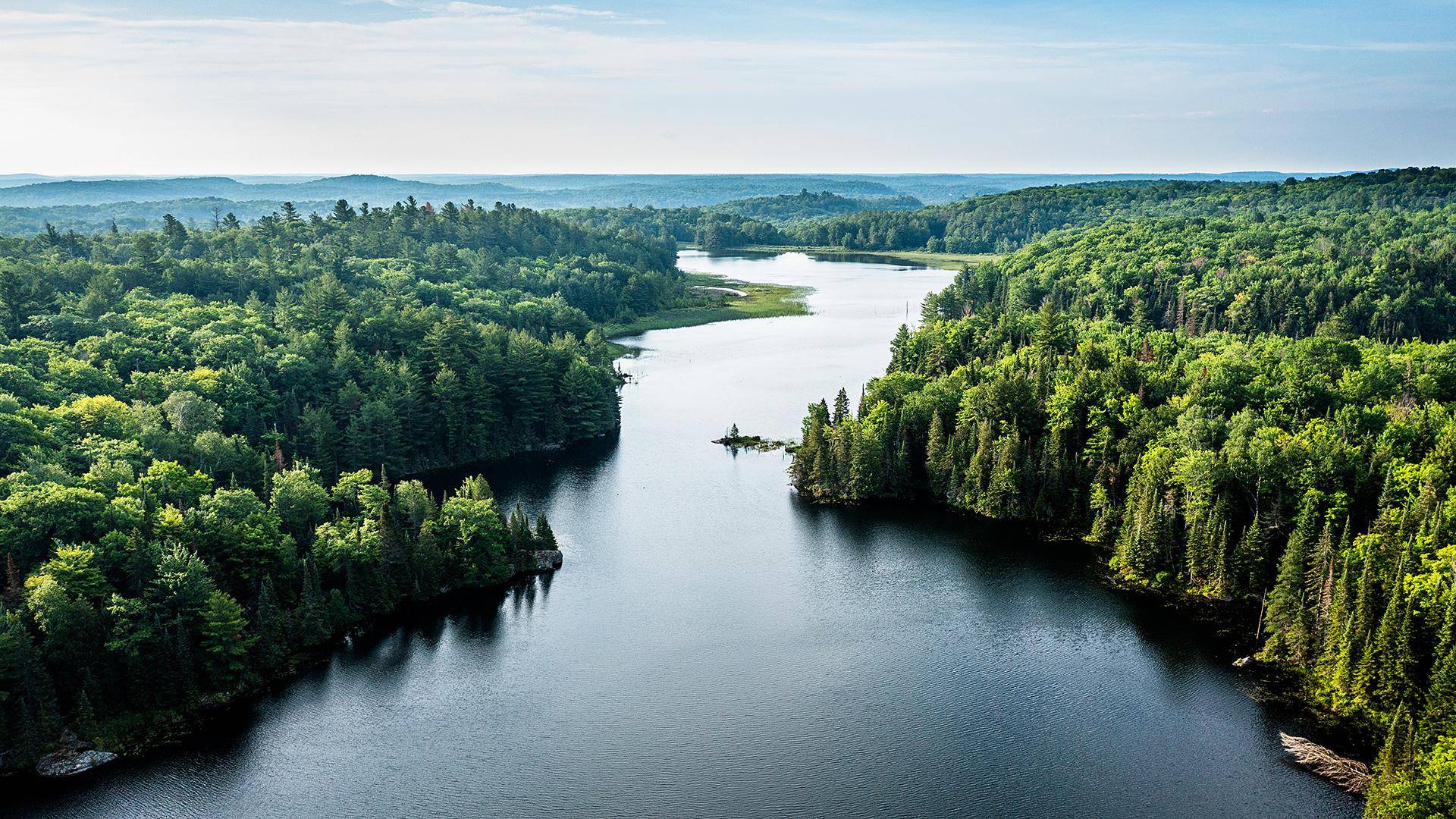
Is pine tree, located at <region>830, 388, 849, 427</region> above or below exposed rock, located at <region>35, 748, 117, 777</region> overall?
above

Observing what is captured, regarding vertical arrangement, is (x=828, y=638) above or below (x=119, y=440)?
below

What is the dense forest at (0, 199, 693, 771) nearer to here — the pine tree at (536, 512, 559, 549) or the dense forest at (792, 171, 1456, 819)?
the pine tree at (536, 512, 559, 549)

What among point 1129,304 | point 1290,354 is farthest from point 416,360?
point 1129,304

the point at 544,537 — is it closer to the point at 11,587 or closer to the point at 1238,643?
the point at 11,587

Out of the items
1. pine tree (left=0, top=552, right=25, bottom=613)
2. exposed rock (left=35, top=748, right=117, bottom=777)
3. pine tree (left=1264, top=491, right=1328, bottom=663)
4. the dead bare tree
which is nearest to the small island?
pine tree (left=1264, top=491, right=1328, bottom=663)

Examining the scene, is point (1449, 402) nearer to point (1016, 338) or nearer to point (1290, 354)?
point (1290, 354)
